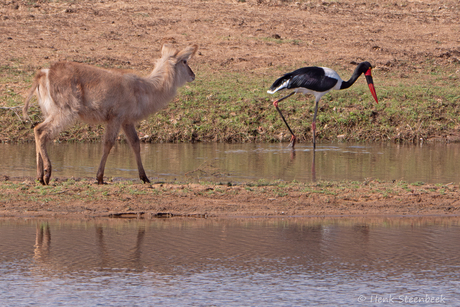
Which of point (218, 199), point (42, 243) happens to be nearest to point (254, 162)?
point (218, 199)

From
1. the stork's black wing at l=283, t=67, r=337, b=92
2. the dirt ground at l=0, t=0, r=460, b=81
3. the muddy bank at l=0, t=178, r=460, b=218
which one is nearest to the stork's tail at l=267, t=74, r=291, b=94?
the stork's black wing at l=283, t=67, r=337, b=92

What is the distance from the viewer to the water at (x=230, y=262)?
477cm

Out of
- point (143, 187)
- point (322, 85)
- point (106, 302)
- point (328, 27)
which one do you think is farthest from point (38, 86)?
point (328, 27)

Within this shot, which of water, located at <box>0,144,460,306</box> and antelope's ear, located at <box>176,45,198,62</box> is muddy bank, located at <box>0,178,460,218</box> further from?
antelope's ear, located at <box>176,45,198,62</box>

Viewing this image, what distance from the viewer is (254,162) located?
38.0 feet

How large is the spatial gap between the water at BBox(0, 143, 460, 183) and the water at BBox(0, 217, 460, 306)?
9.58 feet

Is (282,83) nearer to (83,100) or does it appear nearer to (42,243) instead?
(83,100)

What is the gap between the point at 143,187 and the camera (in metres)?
8.30

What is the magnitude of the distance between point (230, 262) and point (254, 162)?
6037mm

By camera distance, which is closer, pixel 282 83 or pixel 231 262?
pixel 231 262

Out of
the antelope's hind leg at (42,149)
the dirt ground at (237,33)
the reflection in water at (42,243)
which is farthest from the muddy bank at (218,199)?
the dirt ground at (237,33)

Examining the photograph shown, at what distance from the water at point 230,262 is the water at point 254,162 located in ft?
9.58

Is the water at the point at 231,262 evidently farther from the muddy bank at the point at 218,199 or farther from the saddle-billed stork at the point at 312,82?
the saddle-billed stork at the point at 312,82

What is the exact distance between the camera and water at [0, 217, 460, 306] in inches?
188
